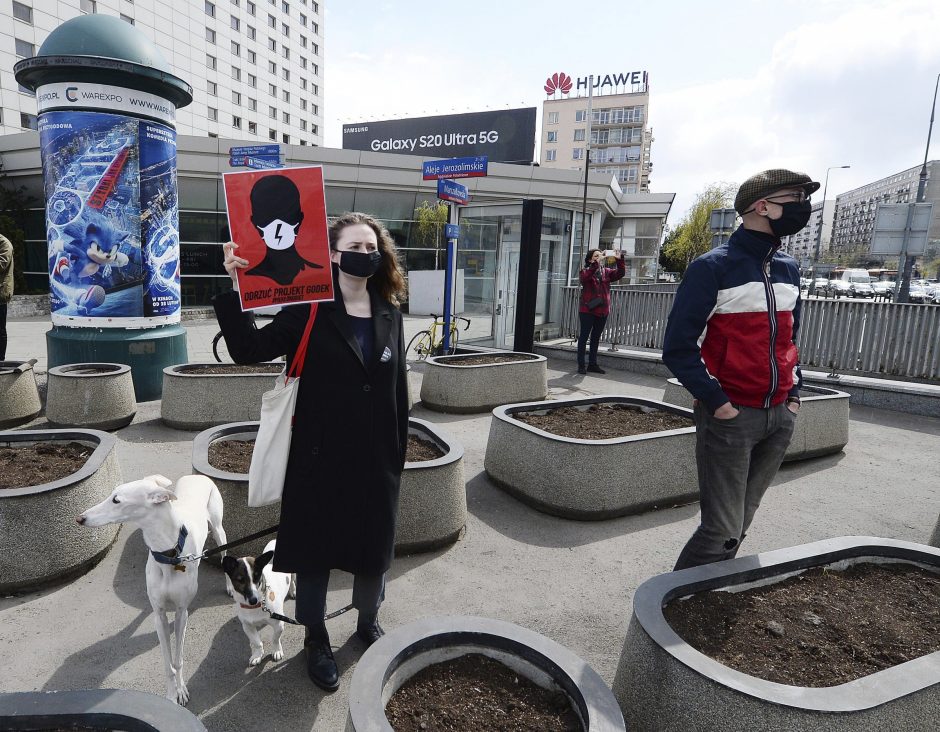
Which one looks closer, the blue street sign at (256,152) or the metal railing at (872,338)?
the metal railing at (872,338)

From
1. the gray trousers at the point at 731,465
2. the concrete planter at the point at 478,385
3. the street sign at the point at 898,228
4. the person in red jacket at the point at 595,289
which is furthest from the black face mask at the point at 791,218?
the street sign at the point at 898,228

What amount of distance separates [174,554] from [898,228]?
1264 cm

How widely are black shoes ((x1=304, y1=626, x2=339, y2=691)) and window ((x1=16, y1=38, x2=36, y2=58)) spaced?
42.9 metres

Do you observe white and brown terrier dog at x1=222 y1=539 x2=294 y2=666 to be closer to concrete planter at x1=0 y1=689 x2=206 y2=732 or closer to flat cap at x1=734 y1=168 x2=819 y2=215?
concrete planter at x1=0 y1=689 x2=206 y2=732

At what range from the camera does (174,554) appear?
8.56 ft

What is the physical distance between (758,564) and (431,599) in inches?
70.2

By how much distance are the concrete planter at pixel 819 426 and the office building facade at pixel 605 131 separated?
83383 millimetres

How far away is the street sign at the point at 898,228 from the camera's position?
10.7 meters

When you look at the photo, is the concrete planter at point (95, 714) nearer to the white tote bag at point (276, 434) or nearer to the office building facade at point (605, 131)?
the white tote bag at point (276, 434)

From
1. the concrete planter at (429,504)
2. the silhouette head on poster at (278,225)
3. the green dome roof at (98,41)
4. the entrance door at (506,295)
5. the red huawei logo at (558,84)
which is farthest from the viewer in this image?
the red huawei logo at (558,84)

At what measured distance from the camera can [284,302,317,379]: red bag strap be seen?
2.49 meters

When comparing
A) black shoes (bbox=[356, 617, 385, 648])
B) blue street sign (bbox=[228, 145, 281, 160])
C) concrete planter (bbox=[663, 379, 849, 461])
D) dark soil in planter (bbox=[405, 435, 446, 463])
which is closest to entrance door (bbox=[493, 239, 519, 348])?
blue street sign (bbox=[228, 145, 281, 160])

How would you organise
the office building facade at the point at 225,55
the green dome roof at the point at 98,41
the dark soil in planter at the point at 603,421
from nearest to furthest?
the dark soil in planter at the point at 603,421 < the green dome roof at the point at 98,41 < the office building facade at the point at 225,55

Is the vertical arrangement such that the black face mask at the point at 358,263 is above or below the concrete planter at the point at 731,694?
above
